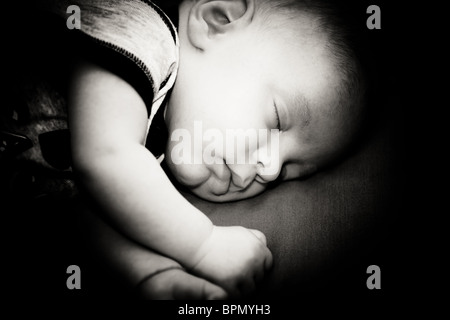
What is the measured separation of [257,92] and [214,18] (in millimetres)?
204

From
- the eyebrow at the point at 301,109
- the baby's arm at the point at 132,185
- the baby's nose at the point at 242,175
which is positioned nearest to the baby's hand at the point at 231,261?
the baby's arm at the point at 132,185

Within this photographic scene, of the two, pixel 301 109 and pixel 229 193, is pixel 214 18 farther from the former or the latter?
pixel 229 193

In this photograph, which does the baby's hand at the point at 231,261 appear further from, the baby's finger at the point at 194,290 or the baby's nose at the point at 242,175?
the baby's nose at the point at 242,175

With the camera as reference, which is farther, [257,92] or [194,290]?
[257,92]

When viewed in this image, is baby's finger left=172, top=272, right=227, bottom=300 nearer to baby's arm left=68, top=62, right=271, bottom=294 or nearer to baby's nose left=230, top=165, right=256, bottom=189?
baby's arm left=68, top=62, right=271, bottom=294

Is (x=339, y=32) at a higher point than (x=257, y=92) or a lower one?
higher

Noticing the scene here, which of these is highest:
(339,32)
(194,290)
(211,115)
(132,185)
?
(339,32)

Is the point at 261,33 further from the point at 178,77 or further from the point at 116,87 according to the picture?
the point at 116,87

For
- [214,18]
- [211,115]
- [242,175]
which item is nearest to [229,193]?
[242,175]

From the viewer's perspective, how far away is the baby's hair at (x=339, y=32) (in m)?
0.65

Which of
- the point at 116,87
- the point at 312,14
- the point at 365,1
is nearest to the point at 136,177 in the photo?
the point at 116,87

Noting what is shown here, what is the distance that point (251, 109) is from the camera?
2.13 feet

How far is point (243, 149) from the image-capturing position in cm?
66

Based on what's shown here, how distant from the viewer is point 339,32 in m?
0.66
